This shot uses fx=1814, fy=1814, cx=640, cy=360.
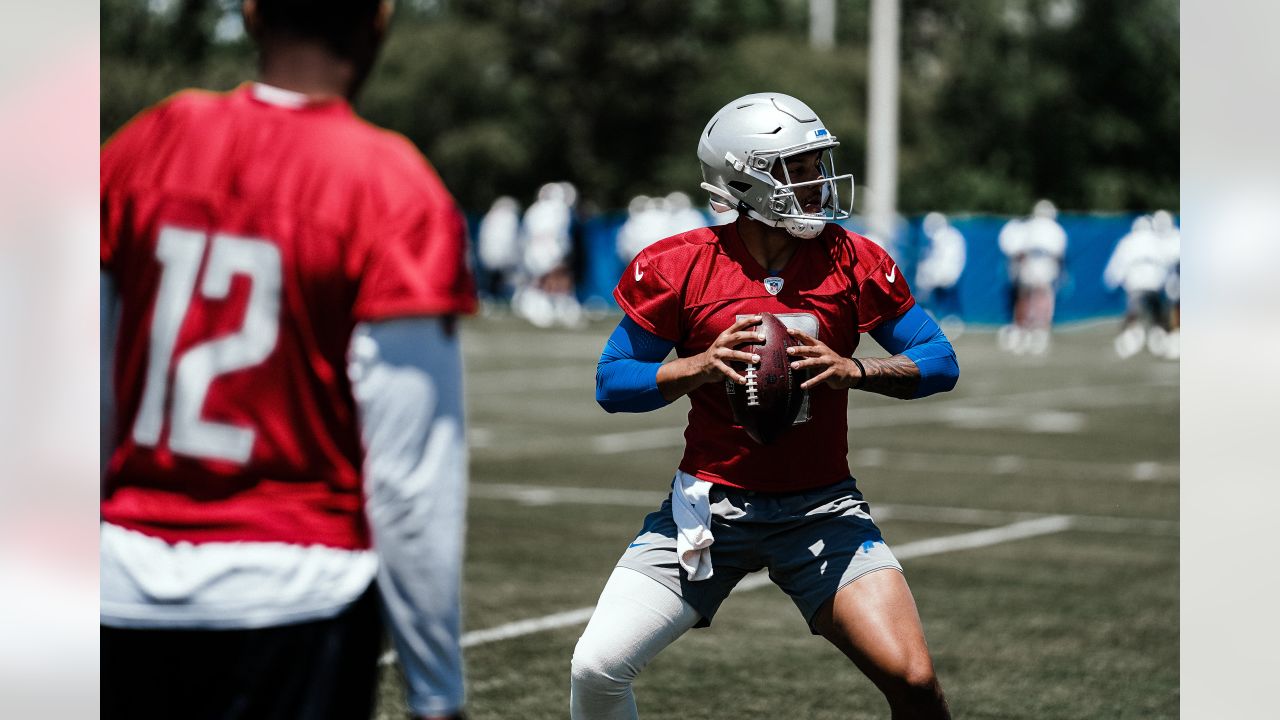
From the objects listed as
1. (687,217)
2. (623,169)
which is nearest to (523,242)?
(687,217)

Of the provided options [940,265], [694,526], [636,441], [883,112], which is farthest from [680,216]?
[694,526]

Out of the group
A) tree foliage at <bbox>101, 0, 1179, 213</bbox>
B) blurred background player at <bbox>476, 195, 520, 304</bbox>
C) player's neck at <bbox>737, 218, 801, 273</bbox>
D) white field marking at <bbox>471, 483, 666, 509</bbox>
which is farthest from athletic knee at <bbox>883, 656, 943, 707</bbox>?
tree foliage at <bbox>101, 0, 1179, 213</bbox>

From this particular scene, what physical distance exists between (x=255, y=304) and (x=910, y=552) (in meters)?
7.81

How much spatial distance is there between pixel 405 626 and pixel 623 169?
53.9m

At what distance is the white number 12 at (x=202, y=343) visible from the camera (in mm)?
3016

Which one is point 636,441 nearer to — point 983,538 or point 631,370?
point 983,538

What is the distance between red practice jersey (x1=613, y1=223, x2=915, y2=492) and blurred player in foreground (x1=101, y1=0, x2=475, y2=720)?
5.82 feet

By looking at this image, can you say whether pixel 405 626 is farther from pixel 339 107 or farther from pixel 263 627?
pixel 339 107

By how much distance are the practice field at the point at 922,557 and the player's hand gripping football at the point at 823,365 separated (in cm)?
252

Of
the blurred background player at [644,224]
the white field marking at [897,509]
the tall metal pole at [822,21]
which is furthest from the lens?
the tall metal pole at [822,21]

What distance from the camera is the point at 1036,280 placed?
29844 mm

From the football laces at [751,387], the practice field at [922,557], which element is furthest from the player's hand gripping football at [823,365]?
the practice field at [922,557]

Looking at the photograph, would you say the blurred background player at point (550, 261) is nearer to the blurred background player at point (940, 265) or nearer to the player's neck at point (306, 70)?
the blurred background player at point (940, 265)

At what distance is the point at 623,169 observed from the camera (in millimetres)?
56531
